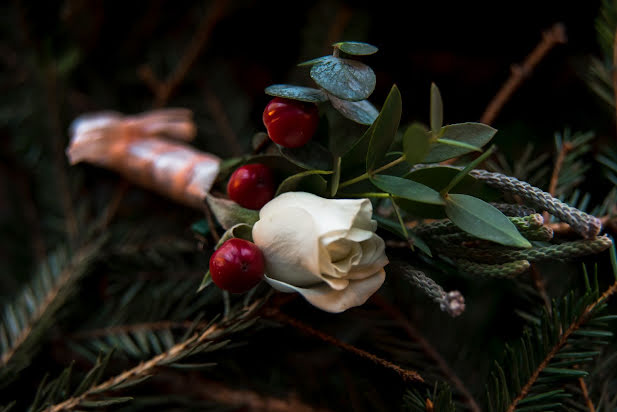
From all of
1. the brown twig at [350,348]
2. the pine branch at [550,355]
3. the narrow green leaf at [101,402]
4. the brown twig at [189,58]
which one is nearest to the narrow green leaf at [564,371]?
the pine branch at [550,355]

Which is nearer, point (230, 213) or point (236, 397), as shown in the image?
point (230, 213)

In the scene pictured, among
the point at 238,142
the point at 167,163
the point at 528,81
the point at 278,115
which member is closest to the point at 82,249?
the point at 167,163

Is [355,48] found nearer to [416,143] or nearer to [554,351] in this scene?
[416,143]

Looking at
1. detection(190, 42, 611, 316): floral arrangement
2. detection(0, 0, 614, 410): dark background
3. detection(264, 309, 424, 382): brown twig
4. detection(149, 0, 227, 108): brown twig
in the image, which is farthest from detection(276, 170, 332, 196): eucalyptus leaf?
detection(149, 0, 227, 108): brown twig

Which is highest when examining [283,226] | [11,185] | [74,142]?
[283,226]

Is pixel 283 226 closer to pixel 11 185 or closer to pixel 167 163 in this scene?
pixel 167 163

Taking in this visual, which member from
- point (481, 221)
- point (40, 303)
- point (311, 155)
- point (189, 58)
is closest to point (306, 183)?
point (311, 155)
